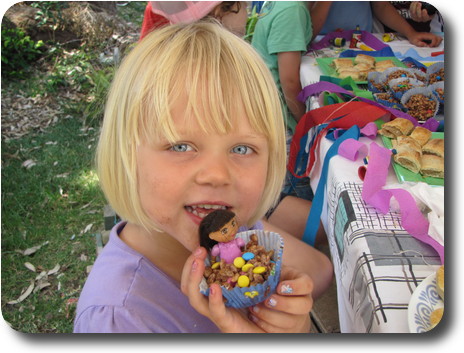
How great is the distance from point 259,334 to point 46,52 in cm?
444

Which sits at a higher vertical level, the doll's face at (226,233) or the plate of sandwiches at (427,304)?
the doll's face at (226,233)

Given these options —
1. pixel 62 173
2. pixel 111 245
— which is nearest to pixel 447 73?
pixel 111 245

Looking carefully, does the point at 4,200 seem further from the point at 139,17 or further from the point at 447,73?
the point at 139,17

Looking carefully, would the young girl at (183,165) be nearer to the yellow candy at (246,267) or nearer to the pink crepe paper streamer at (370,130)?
the yellow candy at (246,267)

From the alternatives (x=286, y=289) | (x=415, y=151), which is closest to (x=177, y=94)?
(x=286, y=289)

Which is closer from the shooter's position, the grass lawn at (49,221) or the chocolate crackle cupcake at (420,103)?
the chocolate crackle cupcake at (420,103)

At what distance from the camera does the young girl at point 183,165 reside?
975 mm

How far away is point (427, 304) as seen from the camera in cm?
96

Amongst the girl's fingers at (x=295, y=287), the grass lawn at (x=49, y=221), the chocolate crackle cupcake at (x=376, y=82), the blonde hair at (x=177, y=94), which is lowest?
the grass lawn at (x=49, y=221)

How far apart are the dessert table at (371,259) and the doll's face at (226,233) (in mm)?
370

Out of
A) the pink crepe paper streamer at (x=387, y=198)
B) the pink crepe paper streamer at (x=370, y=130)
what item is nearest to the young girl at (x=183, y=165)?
the pink crepe paper streamer at (x=387, y=198)

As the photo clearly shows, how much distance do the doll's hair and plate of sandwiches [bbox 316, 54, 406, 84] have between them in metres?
1.46

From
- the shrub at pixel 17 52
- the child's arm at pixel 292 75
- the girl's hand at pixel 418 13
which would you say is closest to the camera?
the child's arm at pixel 292 75

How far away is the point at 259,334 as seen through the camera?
3.20 ft
